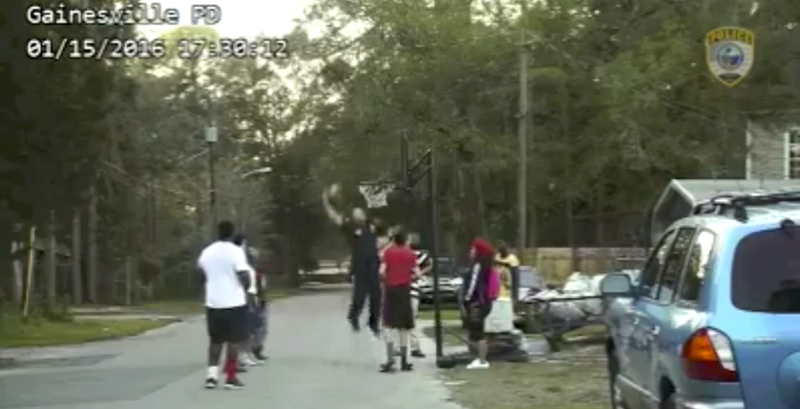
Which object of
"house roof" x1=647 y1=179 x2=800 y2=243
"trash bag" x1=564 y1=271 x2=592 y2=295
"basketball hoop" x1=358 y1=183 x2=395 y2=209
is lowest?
"trash bag" x1=564 y1=271 x2=592 y2=295

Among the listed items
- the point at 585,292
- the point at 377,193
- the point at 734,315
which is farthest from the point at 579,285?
the point at 734,315

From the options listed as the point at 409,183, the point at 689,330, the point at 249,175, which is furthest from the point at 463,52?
the point at 249,175

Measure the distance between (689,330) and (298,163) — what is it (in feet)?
218

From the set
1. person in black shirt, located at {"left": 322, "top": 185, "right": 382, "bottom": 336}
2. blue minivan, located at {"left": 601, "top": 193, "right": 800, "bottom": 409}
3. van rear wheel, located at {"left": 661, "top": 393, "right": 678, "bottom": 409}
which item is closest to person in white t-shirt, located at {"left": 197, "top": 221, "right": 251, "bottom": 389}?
person in black shirt, located at {"left": 322, "top": 185, "right": 382, "bottom": 336}

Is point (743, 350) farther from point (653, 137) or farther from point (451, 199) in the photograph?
point (451, 199)

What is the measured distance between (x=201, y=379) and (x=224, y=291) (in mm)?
2074

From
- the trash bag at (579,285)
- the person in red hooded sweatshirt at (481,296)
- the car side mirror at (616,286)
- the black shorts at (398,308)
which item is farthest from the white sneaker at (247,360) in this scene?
the car side mirror at (616,286)

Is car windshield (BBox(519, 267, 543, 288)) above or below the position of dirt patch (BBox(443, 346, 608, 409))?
above

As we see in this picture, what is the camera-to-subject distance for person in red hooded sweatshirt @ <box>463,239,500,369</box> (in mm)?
17859

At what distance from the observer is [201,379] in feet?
55.6

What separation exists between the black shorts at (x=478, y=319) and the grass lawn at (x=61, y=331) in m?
10.7

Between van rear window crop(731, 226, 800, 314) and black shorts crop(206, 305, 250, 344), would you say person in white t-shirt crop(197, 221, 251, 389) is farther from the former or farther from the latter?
van rear window crop(731, 226, 800, 314)

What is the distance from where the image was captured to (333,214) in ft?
253

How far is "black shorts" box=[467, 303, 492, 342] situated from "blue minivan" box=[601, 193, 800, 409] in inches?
362
